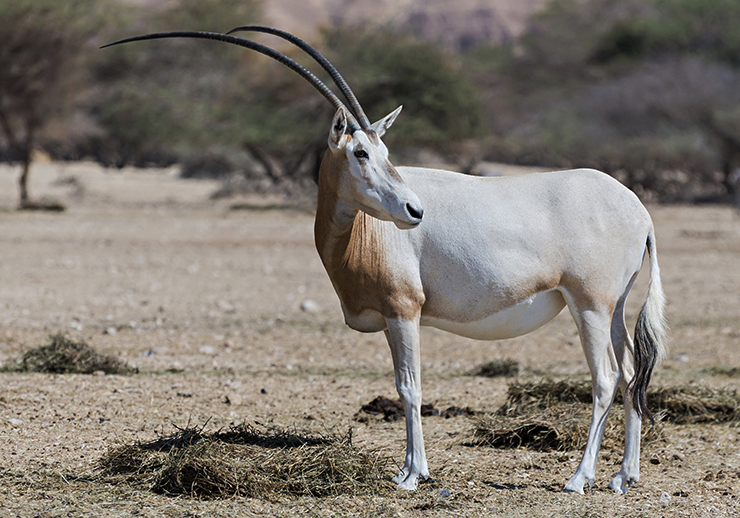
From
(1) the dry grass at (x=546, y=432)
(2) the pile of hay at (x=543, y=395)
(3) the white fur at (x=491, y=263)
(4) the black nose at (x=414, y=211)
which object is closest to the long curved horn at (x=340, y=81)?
(3) the white fur at (x=491, y=263)

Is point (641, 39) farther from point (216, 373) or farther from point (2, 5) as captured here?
point (216, 373)

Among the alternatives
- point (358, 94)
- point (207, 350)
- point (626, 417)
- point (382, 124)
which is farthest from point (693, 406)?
point (358, 94)

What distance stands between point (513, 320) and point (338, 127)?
129 centimetres

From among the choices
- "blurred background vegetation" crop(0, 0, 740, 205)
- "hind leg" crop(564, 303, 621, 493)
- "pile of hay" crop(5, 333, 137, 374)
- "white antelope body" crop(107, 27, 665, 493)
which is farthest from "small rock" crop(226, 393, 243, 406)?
"blurred background vegetation" crop(0, 0, 740, 205)

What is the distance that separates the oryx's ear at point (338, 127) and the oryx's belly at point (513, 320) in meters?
0.98

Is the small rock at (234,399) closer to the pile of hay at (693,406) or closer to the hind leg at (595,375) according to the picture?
the hind leg at (595,375)

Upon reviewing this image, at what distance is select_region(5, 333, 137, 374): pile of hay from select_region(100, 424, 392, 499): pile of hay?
2.24 m

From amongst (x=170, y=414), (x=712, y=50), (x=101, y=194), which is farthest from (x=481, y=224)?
(x=712, y=50)

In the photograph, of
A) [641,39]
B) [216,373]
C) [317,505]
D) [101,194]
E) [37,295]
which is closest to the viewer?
[317,505]

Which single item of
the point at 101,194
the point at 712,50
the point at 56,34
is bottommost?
the point at 101,194

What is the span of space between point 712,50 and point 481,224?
1384 inches

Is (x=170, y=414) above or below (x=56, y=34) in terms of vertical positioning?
below

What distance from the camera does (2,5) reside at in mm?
23344

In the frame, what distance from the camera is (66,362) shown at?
6.73 meters
